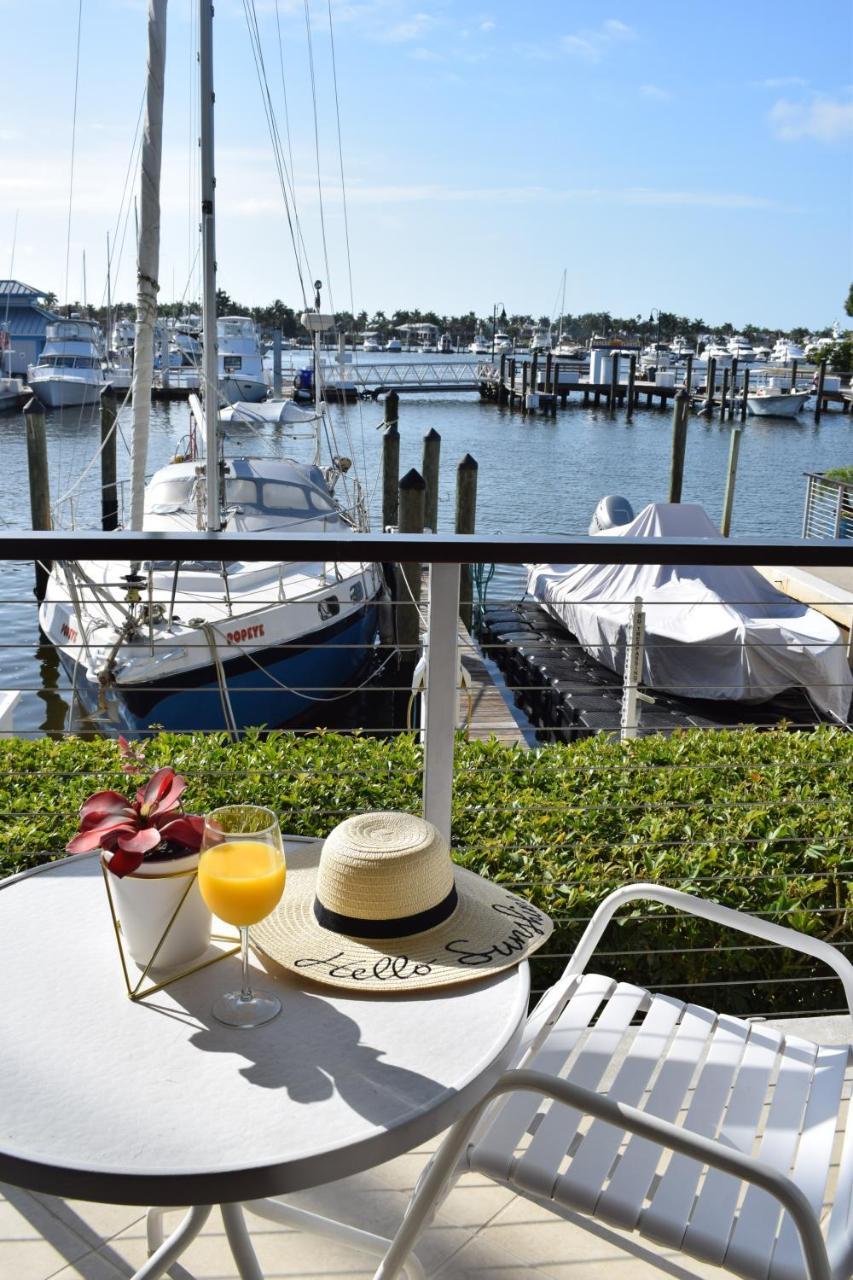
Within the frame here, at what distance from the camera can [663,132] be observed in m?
23.9

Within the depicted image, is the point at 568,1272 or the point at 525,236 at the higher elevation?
the point at 525,236

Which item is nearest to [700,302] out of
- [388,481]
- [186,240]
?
[388,481]

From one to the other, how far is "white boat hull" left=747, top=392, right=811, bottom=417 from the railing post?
151ft

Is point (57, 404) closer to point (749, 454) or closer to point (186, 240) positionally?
point (749, 454)

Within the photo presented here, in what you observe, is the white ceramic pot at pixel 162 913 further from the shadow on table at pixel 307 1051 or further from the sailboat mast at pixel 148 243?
the sailboat mast at pixel 148 243

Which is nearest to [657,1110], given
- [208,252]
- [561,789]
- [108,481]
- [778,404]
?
[561,789]

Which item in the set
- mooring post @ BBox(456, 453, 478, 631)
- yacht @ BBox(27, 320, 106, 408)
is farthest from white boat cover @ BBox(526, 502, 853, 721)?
yacht @ BBox(27, 320, 106, 408)

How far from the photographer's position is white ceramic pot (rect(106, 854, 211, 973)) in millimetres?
1148

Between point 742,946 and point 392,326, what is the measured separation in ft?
277

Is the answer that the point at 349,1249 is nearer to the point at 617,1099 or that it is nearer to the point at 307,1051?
the point at 617,1099

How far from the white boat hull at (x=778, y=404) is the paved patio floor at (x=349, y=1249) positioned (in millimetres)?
46283

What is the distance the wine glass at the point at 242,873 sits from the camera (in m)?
1.09

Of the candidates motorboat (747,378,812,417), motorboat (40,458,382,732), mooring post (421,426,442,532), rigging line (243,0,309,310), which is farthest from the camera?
motorboat (747,378,812,417)

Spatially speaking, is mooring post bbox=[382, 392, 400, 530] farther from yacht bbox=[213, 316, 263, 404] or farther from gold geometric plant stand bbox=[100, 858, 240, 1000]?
yacht bbox=[213, 316, 263, 404]
